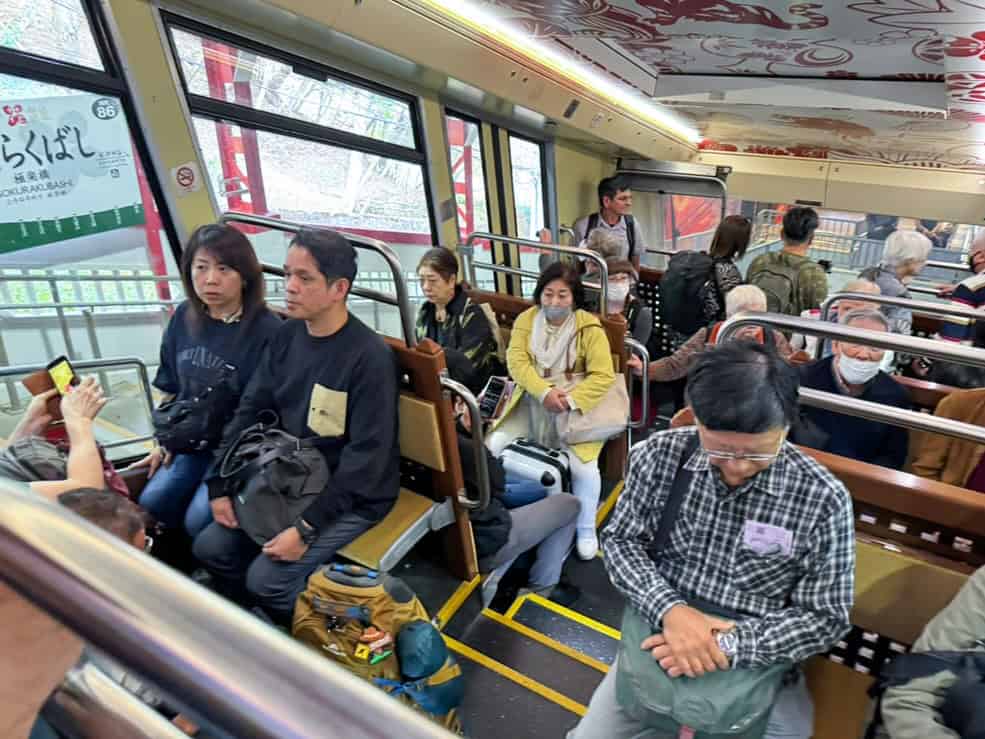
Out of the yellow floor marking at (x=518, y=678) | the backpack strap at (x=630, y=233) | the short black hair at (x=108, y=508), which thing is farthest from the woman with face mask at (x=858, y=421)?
the backpack strap at (x=630, y=233)

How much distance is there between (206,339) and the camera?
2.56 metres

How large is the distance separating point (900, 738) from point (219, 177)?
4.39 m

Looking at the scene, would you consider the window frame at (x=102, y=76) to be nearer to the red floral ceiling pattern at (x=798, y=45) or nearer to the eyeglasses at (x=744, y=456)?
the red floral ceiling pattern at (x=798, y=45)

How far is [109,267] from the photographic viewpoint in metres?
6.19

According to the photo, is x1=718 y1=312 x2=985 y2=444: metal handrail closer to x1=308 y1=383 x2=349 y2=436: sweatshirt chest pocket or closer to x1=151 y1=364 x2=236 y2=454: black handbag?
x1=308 y1=383 x2=349 y2=436: sweatshirt chest pocket

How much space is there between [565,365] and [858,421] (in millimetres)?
1468

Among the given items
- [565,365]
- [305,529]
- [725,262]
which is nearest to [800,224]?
[725,262]

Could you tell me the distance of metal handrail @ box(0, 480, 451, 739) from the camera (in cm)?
40

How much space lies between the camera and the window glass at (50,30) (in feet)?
9.71

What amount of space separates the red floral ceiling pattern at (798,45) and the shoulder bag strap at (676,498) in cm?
215

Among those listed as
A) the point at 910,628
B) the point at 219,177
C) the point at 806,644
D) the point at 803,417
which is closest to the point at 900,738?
the point at 806,644

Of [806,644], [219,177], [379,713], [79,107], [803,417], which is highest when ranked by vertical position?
[79,107]

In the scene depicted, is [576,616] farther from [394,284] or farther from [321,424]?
[394,284]

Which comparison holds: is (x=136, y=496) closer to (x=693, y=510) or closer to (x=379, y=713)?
(x=693, y=510)
